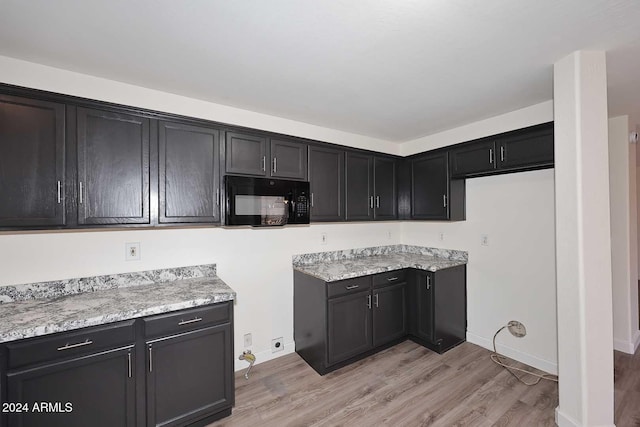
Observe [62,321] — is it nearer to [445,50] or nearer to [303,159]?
[303,159]

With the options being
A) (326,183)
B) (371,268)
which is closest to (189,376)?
(371,268)

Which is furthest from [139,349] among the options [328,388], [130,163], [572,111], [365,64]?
[572,111]

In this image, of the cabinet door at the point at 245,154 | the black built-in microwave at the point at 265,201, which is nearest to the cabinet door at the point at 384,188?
the black built-in microwave at the point at 265,201

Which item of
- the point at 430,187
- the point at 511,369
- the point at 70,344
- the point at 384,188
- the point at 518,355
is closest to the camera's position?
the point at 70,344

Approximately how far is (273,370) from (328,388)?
58cm

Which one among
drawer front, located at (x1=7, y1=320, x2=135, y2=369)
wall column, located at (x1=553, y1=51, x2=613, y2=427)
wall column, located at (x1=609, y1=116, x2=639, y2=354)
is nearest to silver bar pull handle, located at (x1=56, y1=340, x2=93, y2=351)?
drawer front, located at (x1=7, y1=320, x2=135, y2=369)

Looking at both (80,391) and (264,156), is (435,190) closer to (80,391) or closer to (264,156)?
(264,156)

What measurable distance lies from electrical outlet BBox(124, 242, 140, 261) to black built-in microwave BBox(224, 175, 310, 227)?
2.31ft

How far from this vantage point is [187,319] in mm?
1850

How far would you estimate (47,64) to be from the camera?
183 cm

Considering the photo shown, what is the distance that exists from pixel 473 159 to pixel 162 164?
2922mm

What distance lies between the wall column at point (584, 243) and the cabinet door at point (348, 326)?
1487 mm

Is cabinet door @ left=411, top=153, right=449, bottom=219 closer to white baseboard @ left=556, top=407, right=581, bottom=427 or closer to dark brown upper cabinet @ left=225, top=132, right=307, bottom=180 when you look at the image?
dark brown upper cabinet @ left=225, top=132, right=307, bottom=180

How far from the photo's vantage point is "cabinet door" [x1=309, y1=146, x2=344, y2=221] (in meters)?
2.87
